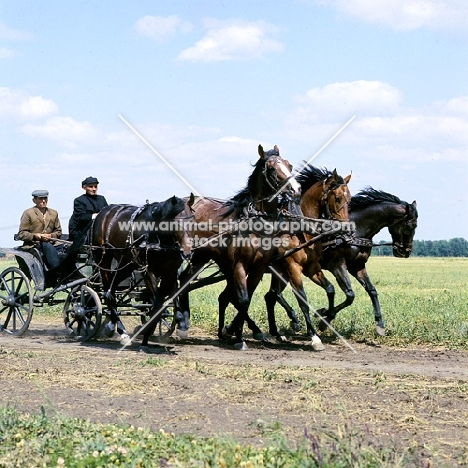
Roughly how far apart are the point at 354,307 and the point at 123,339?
19.1ft

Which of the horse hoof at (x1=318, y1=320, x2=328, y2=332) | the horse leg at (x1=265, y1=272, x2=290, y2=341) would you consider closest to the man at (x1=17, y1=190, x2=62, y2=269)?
the horse leg at (x1=265, y1=272, x2=290, y2=341)

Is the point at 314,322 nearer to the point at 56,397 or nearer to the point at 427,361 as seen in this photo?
the point at 427,361

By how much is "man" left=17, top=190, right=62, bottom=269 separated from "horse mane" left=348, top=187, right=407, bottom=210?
496 centimetres

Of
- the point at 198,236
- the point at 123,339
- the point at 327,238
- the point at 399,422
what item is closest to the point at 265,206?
the point at 198,236

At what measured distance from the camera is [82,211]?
1264 cm

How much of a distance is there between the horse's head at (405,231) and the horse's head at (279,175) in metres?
3.06

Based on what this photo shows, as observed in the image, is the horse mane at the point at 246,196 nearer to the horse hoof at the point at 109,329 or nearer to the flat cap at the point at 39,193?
the horse hoof at the point at 109,329

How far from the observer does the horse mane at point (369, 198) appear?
43.4 feet

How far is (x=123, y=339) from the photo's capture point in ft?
38.4

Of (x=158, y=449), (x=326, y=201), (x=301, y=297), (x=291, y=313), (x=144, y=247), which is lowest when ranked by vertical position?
(x=158, y=449)

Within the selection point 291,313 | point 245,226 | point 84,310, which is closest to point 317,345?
point 291,313

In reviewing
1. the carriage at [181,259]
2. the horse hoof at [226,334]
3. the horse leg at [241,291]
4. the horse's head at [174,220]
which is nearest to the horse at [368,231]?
the carriage at [181,259]

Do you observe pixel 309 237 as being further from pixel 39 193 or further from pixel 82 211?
pixel 39 193

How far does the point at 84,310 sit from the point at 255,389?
500 centimetres
